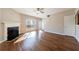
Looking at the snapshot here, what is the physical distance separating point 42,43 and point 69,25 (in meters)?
0.72

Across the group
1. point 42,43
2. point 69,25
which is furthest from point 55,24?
point 42,43

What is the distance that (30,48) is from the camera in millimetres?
2021

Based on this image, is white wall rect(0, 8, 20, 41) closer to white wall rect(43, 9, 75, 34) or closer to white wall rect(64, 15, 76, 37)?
white wall rect(43, 9, 75, 34)

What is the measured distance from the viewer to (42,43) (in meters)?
2.05

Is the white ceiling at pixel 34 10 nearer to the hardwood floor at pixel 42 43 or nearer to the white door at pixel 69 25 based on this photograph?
the white door at pixel 69 25

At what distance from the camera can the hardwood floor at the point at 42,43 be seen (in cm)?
200

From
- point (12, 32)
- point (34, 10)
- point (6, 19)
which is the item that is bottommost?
point (12, 32)

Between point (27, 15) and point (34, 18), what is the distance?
0.17 m

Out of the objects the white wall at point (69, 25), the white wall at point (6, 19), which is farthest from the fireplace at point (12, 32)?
the white wall at point (69, 25)

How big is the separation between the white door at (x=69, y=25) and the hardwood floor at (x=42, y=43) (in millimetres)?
111

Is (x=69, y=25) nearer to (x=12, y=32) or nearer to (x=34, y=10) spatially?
(x=34, y=10)

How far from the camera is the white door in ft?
6.77

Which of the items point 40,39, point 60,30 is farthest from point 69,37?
point 40,39
